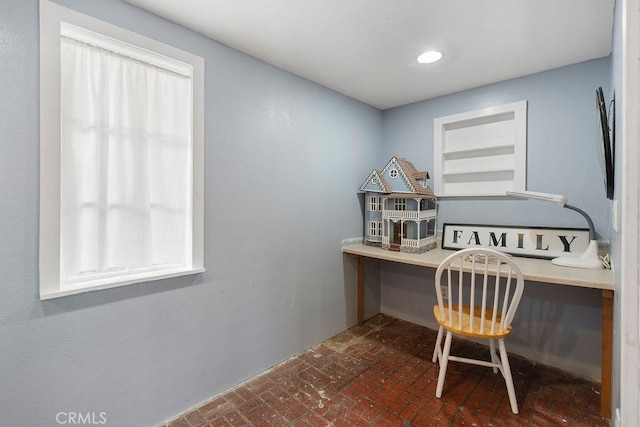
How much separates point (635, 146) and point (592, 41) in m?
1.53

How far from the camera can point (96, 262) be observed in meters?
1.50

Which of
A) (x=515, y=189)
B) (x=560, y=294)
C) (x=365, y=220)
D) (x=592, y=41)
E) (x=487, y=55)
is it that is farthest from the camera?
(x=365, y=220)

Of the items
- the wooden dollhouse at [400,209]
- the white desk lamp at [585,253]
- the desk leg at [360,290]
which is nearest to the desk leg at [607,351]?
the white desk lamp at [585,253]

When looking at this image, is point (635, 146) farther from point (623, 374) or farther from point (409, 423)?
point (409, 423)

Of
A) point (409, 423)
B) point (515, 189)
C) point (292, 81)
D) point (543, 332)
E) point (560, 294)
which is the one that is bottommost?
point (409, 423)

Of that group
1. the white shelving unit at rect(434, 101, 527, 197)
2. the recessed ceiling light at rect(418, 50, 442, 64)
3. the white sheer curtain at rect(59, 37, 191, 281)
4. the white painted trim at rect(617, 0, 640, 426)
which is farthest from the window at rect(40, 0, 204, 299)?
the white shelving unit at rect(434, 101, 527, 197)

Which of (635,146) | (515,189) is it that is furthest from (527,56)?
(635,146)

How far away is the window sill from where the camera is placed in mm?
1338

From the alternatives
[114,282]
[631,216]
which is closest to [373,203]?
[631,216]

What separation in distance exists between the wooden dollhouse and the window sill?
1.69 m

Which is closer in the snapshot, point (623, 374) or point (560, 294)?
point (623, 374)

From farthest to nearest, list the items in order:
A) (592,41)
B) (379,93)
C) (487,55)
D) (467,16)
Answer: (379,93) → (487,55) → (592,41) → (467,16)

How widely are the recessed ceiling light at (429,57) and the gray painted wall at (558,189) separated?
77 centimetres

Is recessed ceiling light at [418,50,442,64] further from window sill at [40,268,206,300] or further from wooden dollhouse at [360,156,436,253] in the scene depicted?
window sill at [40,268,206,300]
